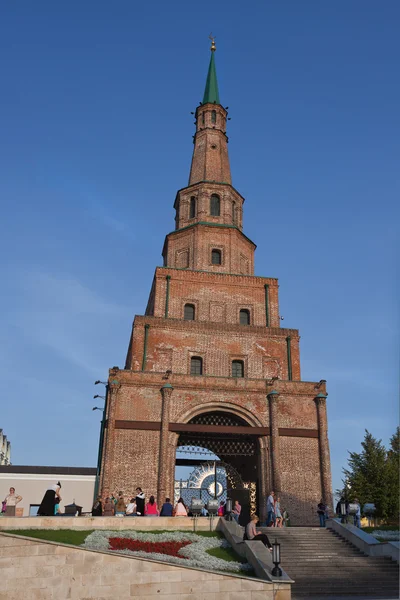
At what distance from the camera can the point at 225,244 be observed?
36.8m

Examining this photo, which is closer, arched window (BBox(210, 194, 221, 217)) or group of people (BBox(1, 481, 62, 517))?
group of people (BBox(1, 481, 62, 517))

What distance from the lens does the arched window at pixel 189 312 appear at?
34094 mm

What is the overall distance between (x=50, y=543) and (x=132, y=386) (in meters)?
13.6

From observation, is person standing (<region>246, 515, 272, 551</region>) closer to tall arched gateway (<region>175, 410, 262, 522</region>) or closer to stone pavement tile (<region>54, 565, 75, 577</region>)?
stone pavement tile (<region>54, 565, 75, 577</region>)

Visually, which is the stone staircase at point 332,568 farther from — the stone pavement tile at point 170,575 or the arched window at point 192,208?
the arched window at point 192,208

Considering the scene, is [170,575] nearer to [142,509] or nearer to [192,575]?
[192,575]

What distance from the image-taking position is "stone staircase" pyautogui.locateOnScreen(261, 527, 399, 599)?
1583cm

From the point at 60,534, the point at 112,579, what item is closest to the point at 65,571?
the point at 112,579

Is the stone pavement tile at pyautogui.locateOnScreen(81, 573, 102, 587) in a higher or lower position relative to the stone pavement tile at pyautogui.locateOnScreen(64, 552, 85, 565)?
lower

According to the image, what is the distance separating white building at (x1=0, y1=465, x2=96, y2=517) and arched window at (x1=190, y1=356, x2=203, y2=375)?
1116 centimetres

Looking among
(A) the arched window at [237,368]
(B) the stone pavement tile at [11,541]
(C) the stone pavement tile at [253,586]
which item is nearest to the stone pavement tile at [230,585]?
(C) the stone pavement tile at [253,586]

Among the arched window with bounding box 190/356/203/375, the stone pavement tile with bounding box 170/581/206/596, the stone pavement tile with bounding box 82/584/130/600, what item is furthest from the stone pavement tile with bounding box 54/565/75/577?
the arched window with bounding box 190/356/203/375

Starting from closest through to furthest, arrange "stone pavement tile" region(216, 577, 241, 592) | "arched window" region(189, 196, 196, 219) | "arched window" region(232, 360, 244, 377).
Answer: "stone pavement tile" region(216, 577, 241, 592)
"arched window" region(232, 360, 244, 377)
"arched window" region(189, 196, 196, 219)

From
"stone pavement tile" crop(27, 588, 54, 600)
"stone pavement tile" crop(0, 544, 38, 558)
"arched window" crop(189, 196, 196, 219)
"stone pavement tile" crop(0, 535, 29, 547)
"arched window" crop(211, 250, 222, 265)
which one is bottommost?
"stone pavement tile" crop(27, 588, 54, 600)
